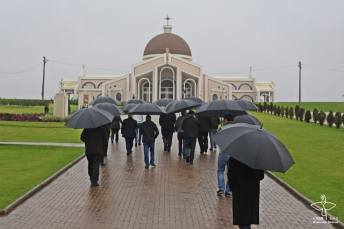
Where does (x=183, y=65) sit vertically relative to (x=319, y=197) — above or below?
above

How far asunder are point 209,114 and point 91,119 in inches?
215

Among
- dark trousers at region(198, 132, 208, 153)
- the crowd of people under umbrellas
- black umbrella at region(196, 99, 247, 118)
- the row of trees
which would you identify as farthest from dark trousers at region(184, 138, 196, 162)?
the row of trees

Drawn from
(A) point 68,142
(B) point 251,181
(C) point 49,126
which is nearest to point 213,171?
(B) point 251,181

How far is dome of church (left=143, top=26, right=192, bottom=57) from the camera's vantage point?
67.1 m

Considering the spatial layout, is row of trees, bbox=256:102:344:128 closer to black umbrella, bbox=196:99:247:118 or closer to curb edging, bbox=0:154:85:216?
black umbrella, bbox=196:99:247:118

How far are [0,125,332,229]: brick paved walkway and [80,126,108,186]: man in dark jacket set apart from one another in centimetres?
33

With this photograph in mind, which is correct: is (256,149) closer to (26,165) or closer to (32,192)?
(32,192)

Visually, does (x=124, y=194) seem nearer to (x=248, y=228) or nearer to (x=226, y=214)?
(x=226, y=214)

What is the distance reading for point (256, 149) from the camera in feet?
19.1

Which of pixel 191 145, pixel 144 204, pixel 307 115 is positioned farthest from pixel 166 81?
pixel 144 204

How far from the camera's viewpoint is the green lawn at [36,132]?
20188 mm

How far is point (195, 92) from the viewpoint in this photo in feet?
204

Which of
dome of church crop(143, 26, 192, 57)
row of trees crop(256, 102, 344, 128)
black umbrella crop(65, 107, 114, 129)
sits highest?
dome of church crop(143, 26, 192, 57)

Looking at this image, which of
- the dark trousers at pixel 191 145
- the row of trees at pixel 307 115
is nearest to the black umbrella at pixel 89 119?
the dark trousers at pixel 191 145
